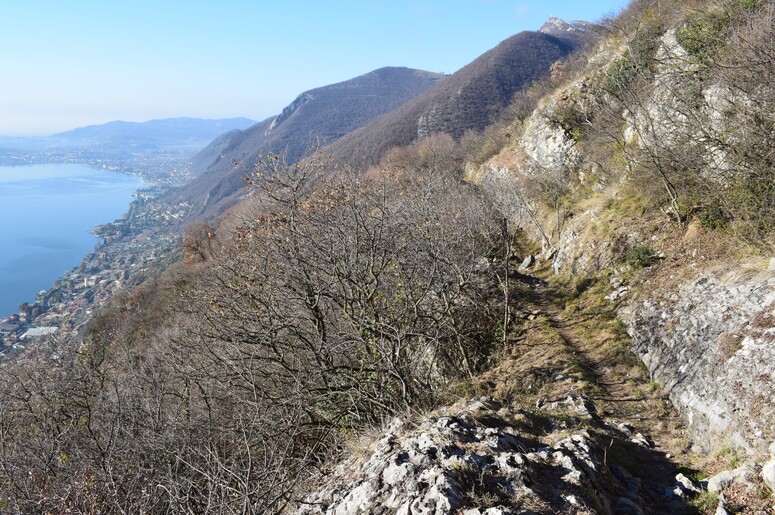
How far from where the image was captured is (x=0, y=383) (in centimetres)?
1274

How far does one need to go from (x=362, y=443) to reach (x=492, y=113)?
75.6m

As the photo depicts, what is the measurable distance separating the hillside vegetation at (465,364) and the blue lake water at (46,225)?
239 ft

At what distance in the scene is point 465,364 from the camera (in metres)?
10.4

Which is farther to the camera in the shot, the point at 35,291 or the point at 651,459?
the point at 35,291

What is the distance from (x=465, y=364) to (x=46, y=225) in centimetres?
15365

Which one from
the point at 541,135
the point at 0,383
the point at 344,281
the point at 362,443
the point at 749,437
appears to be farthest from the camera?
the point at 541,135

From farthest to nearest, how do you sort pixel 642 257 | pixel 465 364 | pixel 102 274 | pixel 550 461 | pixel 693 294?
pixel 102 274 → pixel 642 257 → pixel 465 364 → pixel 693 294 → pixel 550 461

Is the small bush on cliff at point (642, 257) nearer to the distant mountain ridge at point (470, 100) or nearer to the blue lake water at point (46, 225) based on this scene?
the distant mountain ridge at point (470, 100)

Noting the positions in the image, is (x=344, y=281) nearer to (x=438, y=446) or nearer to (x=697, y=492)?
(x=438, y=446)

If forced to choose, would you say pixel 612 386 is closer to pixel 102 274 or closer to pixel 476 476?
pixel 476 476

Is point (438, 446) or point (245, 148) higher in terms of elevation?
point (245, 148)

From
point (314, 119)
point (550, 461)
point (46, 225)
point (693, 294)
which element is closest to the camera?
point (550, 461)

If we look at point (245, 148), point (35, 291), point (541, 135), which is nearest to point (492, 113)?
point (541, 135)

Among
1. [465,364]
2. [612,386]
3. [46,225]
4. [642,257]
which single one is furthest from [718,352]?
[46,225]
